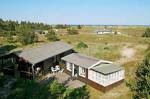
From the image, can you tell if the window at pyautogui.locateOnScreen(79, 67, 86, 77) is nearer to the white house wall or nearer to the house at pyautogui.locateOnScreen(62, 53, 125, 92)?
the house at pyautogui.locateOnScreen(62, 53, 125, 92)

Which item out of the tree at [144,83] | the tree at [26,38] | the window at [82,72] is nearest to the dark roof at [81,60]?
the window at [82,72]

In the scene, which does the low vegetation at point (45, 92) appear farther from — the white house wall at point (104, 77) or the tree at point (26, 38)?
the tree at point (26, 38)

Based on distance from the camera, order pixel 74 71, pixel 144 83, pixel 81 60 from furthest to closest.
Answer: pixel 74 71 < pixel 81 60 < pixel 144 83

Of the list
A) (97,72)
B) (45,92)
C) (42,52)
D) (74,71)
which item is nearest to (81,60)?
(74,71)

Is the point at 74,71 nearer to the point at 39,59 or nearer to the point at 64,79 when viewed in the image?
the point at 64,79

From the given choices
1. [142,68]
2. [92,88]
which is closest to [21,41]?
[92,88]

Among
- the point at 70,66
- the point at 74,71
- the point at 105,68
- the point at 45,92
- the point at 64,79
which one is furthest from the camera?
the point at 70,66

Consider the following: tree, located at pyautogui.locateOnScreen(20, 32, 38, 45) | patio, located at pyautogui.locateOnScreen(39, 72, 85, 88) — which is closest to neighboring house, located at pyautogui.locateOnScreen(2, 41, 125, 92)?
patio, located at pyautogui.locateOnScreen(39, 72, 85, 88)
